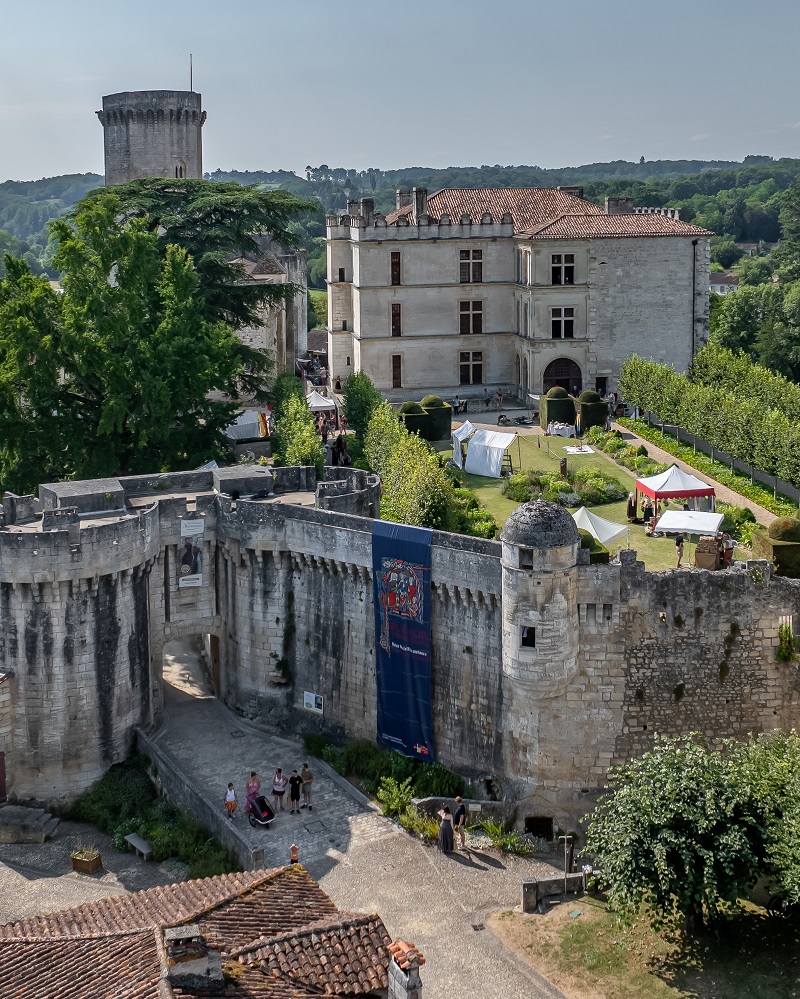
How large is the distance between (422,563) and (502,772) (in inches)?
188

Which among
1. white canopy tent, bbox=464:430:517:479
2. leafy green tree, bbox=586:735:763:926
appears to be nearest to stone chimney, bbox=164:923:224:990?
leafy green tree, bbox=586:735:763:926

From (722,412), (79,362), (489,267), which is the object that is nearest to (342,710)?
(79,362)

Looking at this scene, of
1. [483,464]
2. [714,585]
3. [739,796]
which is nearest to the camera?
[739,796]

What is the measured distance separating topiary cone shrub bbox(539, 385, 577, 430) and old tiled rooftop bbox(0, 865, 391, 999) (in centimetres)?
3706

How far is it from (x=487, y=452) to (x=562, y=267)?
1667cm

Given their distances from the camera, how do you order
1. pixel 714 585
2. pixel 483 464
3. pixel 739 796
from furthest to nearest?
pixel 483 464 < pixel 714 585 < pixel 739 796

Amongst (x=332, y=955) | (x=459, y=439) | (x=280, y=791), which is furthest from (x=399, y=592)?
(x=459, y=439)

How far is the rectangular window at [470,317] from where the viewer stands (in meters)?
66.9

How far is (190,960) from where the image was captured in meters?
20.5

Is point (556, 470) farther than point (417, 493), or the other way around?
point (556, 470)

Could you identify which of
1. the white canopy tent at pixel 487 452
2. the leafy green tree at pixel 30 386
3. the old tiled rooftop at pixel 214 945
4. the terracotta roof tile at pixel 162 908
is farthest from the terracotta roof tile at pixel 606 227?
the old tiled rooftop at pixel 214 945

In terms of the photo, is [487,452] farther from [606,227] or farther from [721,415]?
[606,227]

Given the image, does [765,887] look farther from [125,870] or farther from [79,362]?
[79,362]

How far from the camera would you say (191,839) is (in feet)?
101
